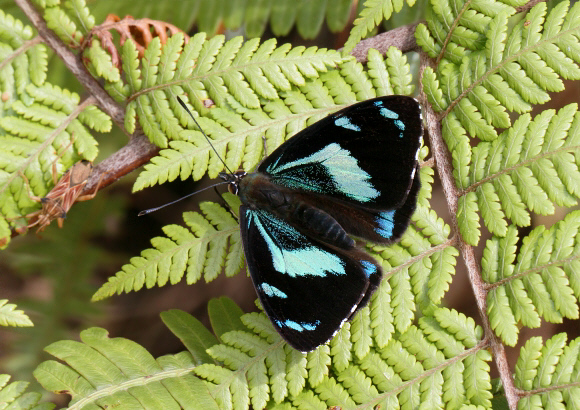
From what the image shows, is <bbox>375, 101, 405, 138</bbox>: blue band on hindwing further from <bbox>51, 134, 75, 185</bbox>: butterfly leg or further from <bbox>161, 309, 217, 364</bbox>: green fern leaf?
<bbox>51, 134, 75, 185</bbox>: butterfly leg

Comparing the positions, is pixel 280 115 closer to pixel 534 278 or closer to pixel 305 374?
pixel 305 374

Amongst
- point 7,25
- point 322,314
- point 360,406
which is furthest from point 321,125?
point 7,25

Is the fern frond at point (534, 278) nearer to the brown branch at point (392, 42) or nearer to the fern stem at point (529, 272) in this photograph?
the fern stem at point (529, 272)

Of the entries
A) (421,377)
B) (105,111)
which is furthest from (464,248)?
(105,111)

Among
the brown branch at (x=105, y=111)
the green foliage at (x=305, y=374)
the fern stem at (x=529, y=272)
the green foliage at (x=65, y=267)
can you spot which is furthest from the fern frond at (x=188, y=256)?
the green foliage at (x=65, y=267)

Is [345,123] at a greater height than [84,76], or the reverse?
[84,76]

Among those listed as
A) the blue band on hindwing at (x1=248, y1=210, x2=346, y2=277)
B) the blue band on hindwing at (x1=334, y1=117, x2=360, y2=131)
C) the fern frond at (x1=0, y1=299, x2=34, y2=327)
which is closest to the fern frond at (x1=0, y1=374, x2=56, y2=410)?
the fern frond at (x1=0, y1=299, x2=34, y2=327)
